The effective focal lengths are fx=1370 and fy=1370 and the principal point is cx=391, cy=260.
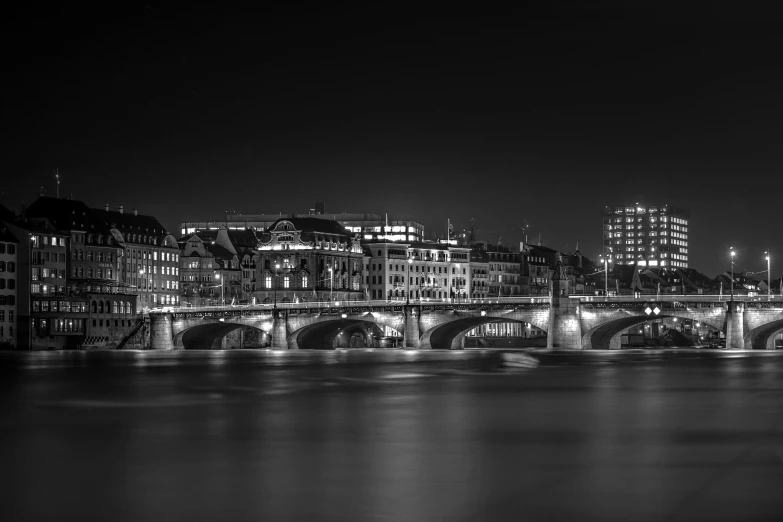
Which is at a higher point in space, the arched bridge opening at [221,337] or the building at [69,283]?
the building at [69,283]

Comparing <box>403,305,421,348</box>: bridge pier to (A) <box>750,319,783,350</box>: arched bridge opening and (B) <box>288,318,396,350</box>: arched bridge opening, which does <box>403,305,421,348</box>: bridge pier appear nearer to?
(B) <box>288,318,396,350</box>: arched bridge opening

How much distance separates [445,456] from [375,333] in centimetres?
14460

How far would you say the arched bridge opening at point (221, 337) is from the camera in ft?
539

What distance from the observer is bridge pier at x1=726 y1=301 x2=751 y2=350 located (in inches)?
5251

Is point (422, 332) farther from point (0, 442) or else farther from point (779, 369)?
point (0, 442)

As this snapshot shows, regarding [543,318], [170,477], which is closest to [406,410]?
[170,477]

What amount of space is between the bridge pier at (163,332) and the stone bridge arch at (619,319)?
49.2 metres

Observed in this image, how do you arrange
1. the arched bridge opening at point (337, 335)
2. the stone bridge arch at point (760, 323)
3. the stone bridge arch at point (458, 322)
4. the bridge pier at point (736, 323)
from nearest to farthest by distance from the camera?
the stone bridge arch at point (760, 323)
the bridge pier at point (736, 323)
the stone bridge arch at point (458, 322)
the arched bridge opening at point (337, 335)

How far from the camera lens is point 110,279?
594ft

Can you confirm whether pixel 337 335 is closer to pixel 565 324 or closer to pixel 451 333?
pixel 451 333

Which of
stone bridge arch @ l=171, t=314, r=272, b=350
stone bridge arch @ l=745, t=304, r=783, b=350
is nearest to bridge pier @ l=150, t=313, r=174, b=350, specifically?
stone bridge arch @ l=171, t=314, r=272, b=350

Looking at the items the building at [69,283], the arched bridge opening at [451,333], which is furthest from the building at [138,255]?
the arched bridge opening at [451,333]

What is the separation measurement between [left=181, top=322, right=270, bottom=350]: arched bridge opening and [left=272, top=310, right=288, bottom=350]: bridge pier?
4.01 metres

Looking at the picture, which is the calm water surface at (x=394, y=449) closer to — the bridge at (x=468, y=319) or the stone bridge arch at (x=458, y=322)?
the bridge at (x=468, y=319)
